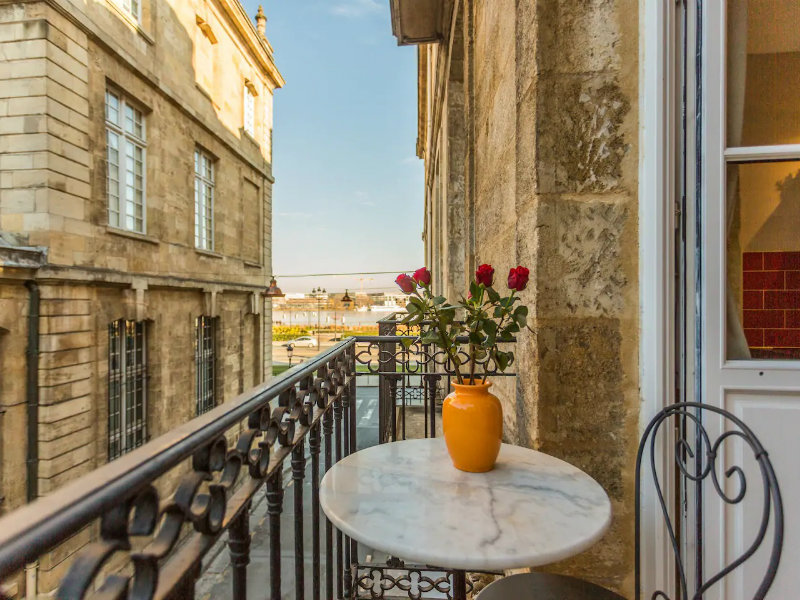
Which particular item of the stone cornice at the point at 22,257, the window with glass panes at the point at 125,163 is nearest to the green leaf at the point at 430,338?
the stone cornice at the point at 22,257

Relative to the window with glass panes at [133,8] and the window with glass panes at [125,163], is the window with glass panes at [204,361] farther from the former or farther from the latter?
the window with glass panes at [133,8]

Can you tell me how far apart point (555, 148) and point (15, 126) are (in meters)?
8.15

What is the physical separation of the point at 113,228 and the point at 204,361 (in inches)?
Answer: 171

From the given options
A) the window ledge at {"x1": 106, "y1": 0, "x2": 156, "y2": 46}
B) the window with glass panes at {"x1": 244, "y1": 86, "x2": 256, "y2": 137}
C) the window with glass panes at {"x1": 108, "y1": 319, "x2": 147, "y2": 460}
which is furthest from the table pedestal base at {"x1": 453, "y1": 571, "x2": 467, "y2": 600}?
the window with glass panes at {"x1": 244, "y1": 86, "x2": 256, "y2": 137}

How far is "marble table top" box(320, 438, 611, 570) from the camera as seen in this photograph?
0.78m

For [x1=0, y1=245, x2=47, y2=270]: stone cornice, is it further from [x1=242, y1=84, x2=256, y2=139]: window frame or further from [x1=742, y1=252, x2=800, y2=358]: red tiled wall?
[x1=242, y1=84, x2=256, y2=139]: window frame

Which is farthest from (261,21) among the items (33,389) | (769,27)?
(769,27)

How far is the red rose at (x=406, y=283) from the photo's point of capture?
1177 mm

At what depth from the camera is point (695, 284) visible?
1120 millimetres

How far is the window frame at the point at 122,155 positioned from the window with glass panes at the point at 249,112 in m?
4.96

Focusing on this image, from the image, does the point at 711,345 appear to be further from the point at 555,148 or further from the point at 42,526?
the point at 42,526

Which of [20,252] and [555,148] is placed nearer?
[555,148]

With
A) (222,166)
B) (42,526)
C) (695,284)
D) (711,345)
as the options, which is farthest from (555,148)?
(222,166)

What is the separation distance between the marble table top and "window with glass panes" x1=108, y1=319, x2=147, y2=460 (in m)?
7.99
